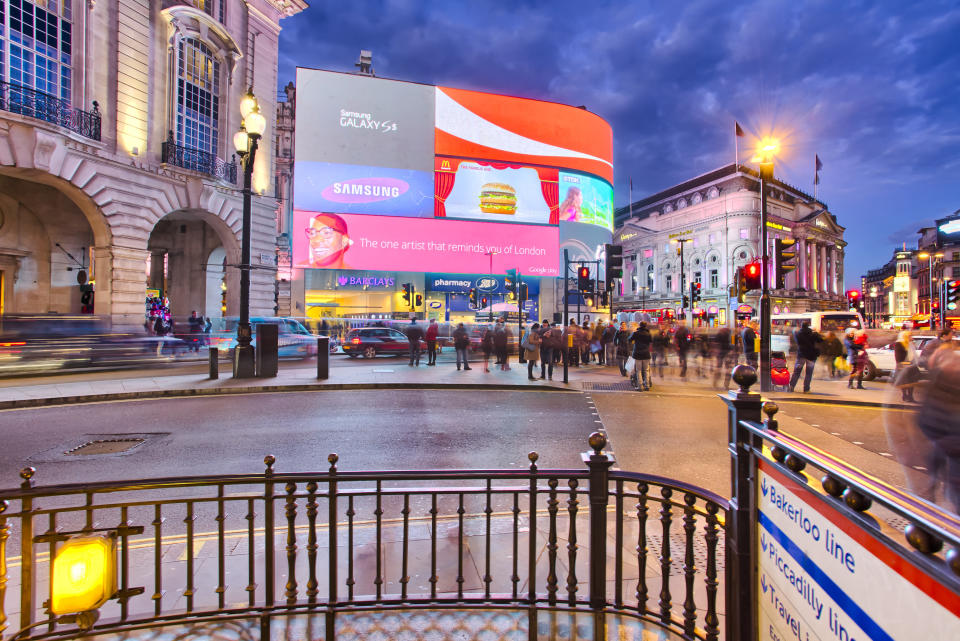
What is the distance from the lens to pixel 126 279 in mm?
19000

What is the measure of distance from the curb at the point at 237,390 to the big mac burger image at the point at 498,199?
27.8 metres

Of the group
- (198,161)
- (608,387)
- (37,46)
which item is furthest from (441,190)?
(608,387)

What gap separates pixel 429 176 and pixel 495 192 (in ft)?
18.1

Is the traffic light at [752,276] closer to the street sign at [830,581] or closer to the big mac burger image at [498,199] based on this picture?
the street sign at [830,581]

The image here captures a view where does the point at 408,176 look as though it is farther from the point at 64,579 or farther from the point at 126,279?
the point at 64,579

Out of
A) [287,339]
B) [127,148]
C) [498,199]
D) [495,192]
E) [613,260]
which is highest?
[495,192]

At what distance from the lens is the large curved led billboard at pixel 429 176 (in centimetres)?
3491

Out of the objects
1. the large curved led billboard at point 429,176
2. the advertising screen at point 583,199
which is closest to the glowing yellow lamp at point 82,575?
the large curved led billboard at point 429,176

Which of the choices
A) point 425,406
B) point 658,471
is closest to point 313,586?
point 658,471

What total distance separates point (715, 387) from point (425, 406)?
8525 mm

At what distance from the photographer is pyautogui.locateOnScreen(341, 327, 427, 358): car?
67.4 ft

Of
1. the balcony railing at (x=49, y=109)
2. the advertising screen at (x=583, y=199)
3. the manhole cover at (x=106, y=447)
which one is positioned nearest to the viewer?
the manhole cover at (x=106, y=447)

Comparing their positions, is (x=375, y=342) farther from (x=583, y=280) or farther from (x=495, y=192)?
(x=495, y=192)

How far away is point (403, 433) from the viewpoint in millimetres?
7629
